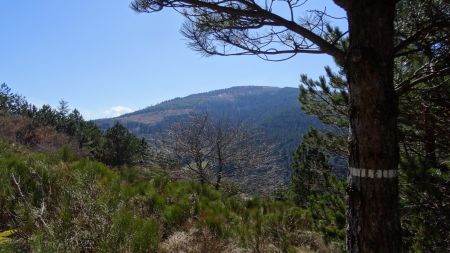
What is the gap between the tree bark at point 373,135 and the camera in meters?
2.43

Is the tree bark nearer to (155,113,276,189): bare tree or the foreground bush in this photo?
the foreground bush

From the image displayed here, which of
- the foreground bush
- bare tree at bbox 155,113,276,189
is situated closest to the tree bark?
the foreground bush

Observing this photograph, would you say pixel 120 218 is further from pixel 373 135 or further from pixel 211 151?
pixel 211 151

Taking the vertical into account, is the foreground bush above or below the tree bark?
below

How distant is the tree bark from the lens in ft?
7.98

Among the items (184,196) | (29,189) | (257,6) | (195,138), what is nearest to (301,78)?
(184,196)

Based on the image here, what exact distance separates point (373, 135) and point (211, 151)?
14088 mm

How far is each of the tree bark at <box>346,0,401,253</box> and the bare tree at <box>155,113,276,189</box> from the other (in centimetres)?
1327

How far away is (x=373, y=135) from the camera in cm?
245

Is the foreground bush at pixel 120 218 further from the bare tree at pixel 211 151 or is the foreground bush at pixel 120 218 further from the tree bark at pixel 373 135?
the bare tree at pixel 211 151

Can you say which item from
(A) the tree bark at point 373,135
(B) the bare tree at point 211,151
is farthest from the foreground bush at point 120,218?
(B) the bare tree at point 211,151

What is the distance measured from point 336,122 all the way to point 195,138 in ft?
34.8

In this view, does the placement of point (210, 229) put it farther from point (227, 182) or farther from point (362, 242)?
point (227, 182)

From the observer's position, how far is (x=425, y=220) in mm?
3641
